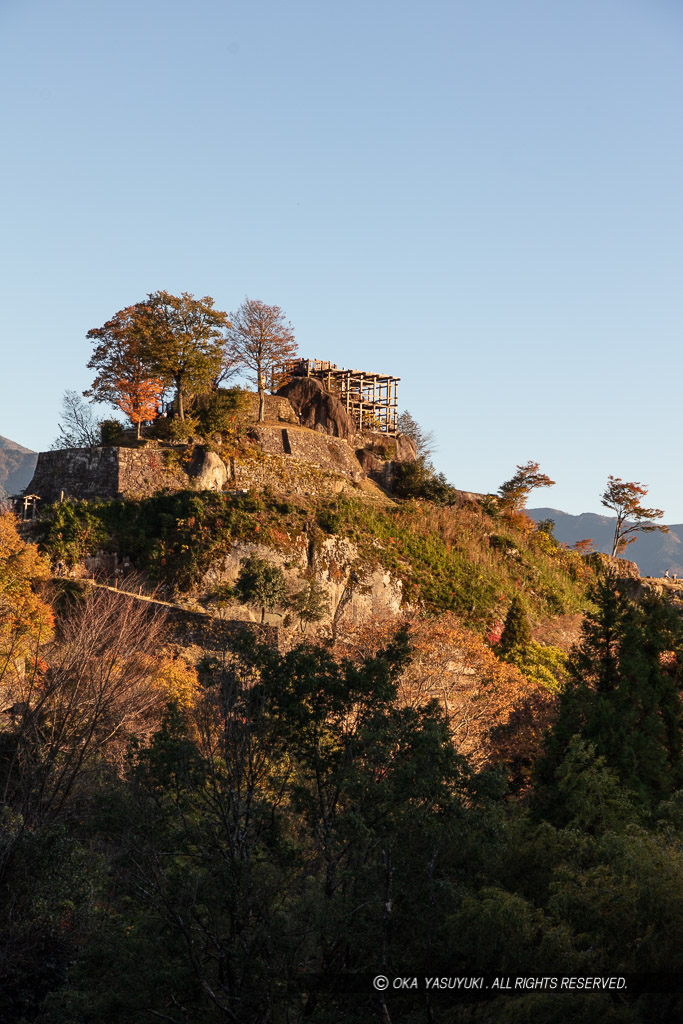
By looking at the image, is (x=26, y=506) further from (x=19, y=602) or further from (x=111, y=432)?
(x=19, y=602)

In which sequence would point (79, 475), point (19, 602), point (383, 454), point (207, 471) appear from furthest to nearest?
point (383, 454) < point (207, 471) < point (79, 475) < point (19, 602)

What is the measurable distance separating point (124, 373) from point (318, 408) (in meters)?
12.0

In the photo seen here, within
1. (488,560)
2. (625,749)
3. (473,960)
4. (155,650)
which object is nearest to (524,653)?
(488,560)

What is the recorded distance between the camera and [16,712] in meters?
24.4

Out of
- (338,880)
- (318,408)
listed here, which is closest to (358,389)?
(318,408)

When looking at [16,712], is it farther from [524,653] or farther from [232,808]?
[524,653]

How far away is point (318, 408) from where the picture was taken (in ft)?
162

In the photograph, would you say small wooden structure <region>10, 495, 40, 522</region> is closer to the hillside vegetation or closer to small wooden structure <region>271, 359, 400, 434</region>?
the hillside vegetation

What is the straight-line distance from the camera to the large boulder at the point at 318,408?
48719mm

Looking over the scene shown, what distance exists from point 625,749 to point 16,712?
16.2 metres

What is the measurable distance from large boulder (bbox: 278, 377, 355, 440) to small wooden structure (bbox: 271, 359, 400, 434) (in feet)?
4.36

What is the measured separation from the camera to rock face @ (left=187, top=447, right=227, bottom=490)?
3838 centimetres

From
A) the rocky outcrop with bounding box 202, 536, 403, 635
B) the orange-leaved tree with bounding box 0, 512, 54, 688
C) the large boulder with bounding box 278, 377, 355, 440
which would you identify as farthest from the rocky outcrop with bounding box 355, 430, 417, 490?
the orange-leaved tree with bounding box 0, 512, 54, 688

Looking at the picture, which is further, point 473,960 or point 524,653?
point 524,653
